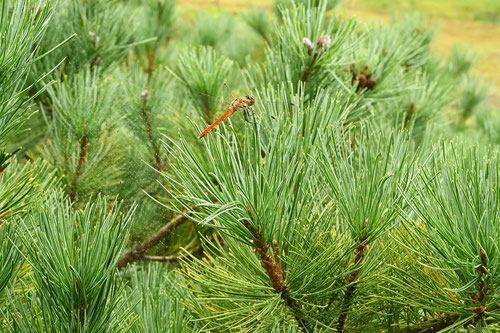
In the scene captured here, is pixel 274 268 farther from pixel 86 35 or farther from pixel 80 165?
pixel 86 35

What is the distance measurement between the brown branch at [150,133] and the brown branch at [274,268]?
278 millimetres

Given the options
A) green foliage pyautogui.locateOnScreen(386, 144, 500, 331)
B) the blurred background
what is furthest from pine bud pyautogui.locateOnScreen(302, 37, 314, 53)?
the blurred background

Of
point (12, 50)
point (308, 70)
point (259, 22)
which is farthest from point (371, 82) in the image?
point (259, 22)

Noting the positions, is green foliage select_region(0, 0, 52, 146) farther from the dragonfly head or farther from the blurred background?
the blurred background

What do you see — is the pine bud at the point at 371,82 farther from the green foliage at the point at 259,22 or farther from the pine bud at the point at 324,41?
the green foliage at the point at 259,22

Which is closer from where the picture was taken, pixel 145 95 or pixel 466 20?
pixel 145 95

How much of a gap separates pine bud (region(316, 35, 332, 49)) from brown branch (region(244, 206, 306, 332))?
0.26 m

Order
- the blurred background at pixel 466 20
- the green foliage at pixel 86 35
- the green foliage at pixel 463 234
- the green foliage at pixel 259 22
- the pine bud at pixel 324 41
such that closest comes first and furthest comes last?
the green foliage at pixel 463 234 < the pine bud at pixel 324 41 < the green foliage at pixel 86 35 < the green foliage at pixel 259 22 < the blurred background at pixel 466 20

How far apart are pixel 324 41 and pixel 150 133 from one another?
233 mm

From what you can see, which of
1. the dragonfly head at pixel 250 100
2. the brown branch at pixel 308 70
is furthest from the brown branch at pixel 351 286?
the brown branch at pixel 308 70

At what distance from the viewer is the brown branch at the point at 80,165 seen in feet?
1.77

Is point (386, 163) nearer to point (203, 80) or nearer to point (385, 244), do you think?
point (385, 244)

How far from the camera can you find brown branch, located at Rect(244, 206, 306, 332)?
313 mm

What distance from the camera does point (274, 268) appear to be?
0.33 m
